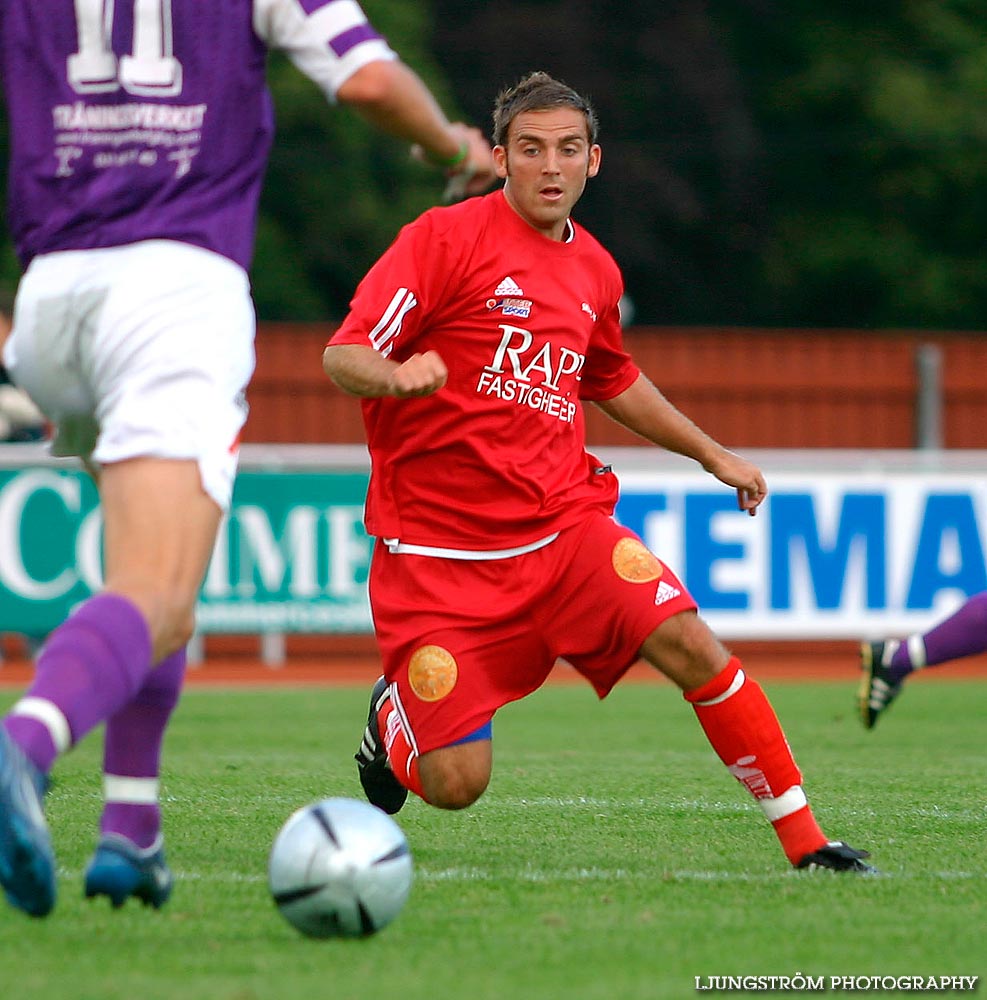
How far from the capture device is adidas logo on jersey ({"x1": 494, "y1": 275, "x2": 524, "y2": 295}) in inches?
207

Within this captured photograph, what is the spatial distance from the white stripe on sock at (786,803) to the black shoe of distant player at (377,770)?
3.81 feet

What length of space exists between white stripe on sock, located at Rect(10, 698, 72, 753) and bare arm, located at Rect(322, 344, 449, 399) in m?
1.05

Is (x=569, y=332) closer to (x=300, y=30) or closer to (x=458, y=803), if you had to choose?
(x=458, y=803)

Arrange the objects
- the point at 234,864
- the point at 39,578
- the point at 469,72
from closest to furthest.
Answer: the point at 234,864 → the point at 39,578 → the point at 469,72

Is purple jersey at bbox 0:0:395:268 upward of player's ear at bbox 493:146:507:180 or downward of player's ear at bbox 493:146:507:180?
upward

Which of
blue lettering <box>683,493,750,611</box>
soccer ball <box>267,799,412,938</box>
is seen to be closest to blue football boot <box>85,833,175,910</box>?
soccer ball <box>267,799,412,938</box>

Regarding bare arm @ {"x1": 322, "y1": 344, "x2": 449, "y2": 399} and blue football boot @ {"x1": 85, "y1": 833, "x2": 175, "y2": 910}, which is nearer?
blue football boot @ {"x1": 85, "y1": 833, "x2": 175, "y2": 910}

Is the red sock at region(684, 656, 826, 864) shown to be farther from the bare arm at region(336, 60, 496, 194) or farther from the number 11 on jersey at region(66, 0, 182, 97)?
the number 11 on jersey at region(66, 0, 182, 97)

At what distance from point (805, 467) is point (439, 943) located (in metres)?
9.91

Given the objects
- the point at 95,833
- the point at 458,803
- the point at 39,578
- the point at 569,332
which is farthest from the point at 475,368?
the point at 39,578

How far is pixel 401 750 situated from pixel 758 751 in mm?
964

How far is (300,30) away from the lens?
3.77 m

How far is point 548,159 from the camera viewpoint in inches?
206

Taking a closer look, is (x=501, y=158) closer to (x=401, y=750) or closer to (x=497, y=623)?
(x=497, y=623)
